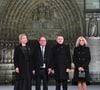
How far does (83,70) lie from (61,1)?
317 inches

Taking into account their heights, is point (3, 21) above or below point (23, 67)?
above

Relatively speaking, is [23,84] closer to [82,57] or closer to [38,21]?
[82,57]

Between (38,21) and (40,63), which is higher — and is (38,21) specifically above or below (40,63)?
above

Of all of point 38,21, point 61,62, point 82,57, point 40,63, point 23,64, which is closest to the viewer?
point 23,64

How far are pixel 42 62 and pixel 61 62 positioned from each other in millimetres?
534

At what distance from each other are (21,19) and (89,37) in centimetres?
307

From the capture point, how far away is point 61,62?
14453mm

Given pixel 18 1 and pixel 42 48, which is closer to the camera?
pixel 42 48

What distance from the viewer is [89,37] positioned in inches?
887

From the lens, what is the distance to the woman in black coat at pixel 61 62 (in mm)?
14445

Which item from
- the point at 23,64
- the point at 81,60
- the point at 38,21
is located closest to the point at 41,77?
the point at 23,64

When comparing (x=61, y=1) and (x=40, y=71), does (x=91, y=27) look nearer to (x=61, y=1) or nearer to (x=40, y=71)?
(x=61, y=1)

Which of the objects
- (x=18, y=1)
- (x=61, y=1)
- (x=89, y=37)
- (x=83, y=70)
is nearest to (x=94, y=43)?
(x=89, y=37)

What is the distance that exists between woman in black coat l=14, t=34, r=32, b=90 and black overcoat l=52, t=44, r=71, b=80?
0.74 m
